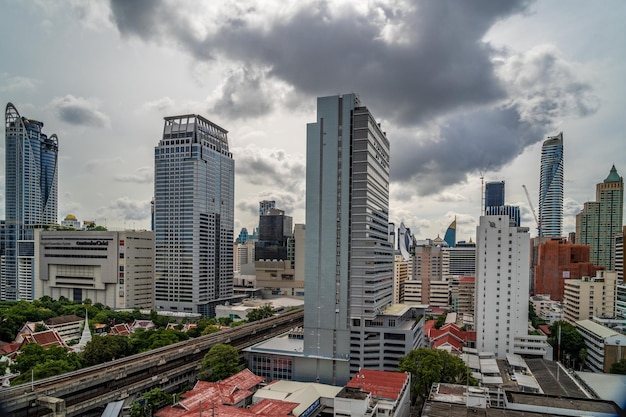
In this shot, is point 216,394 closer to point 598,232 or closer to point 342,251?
point 342,251

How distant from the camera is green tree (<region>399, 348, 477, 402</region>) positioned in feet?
28.5

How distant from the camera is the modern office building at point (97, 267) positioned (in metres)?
18.3

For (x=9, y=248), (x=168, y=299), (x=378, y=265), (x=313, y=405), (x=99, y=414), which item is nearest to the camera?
(x=99, y=414)

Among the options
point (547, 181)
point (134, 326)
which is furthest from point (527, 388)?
point (547, 181)

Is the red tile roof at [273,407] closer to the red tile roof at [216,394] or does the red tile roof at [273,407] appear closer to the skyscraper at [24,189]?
the red tile roof at [216,394]

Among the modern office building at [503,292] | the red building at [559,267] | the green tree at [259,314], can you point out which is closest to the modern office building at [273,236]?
the green tree at [259,314]

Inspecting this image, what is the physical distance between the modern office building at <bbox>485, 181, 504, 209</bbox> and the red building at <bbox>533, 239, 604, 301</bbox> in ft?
49.1

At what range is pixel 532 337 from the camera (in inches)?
463

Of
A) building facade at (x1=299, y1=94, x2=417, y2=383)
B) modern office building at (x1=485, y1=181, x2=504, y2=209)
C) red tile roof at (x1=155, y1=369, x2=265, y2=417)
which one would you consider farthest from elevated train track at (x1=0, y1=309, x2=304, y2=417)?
modern office building at (x1=485, y1=181, x2=504, y2=209)

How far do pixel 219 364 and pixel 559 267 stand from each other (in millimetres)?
18073

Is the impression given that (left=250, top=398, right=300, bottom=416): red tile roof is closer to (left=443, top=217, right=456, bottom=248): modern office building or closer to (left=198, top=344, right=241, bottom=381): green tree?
(left=198, top=344, right=241, bottom=381): green tree

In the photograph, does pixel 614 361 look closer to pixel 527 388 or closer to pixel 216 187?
pixel 527 388

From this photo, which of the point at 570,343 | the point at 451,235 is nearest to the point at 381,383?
the point at 570,343

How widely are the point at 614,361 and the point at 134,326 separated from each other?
14881 mm
